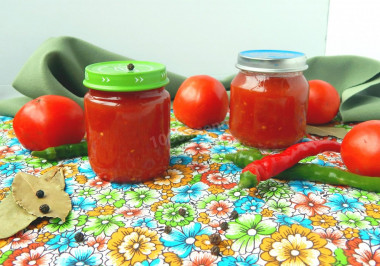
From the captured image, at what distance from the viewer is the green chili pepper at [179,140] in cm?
146

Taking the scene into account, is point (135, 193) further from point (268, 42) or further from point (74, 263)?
point (268, 42)

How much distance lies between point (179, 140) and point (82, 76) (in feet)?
2.26

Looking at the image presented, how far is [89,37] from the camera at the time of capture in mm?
2422

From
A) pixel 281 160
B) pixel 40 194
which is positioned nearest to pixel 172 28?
pixel 281 160

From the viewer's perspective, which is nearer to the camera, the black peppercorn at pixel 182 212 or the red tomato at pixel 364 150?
the black peppercorn at pixel 182 212

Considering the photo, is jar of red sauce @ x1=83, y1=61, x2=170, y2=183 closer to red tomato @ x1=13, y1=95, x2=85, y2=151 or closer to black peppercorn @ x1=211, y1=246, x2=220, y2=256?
red tomato @ x1=13, y1=95, x2=85, y2=151

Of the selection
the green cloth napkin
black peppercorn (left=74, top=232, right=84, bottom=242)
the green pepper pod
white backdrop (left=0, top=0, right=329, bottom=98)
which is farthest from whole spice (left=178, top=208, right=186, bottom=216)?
white backdrop (left=0, top=0, right=329, bottom=98)

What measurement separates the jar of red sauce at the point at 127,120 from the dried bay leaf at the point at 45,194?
0.12m

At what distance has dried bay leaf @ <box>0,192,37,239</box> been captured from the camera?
3.10 feet

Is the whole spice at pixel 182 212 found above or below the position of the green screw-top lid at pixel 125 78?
below

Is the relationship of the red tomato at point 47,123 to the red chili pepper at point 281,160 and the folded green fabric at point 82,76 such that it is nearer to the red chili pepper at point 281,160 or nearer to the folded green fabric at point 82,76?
the folded green fabric at point 82,76

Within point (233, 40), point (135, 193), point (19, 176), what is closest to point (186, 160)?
point (135, 193)

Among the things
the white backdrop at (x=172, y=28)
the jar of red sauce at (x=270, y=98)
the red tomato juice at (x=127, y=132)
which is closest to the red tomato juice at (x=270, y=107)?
the jar of red sauce at (x=270, y=98)

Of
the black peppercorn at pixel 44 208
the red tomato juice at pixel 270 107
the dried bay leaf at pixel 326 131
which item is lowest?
the dried bay leaf at pixel 326 131
